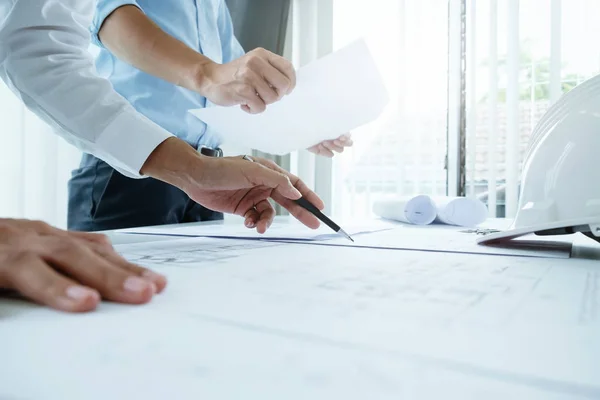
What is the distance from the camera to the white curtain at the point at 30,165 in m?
1.45

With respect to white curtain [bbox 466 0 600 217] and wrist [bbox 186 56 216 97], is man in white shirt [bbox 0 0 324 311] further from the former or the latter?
white curtain [bbox 466 0 600 217]

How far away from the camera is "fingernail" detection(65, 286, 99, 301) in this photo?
31 centimetres

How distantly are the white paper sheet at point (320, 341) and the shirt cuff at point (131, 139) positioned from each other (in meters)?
0.39

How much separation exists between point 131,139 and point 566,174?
64 centimetres

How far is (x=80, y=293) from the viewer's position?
31 centimetres

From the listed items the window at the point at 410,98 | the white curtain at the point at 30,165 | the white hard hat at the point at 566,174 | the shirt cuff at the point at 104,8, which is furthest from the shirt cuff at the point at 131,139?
the window at the point at 410,98

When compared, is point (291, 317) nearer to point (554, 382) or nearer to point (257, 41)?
point (554, 382)

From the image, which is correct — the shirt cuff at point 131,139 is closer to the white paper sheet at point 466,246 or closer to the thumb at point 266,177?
the thumb at point 266,177

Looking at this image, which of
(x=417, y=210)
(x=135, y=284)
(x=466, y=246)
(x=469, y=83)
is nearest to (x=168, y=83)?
(x=417, y=210)

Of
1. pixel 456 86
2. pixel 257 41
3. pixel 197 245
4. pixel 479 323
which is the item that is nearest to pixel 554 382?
pixel 479 323

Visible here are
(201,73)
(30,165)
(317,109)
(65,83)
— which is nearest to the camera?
(65,83)

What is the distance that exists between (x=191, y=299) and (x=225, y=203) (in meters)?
0.65

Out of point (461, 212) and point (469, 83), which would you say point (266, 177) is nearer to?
point (461, 212)

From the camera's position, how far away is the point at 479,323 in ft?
0.95
